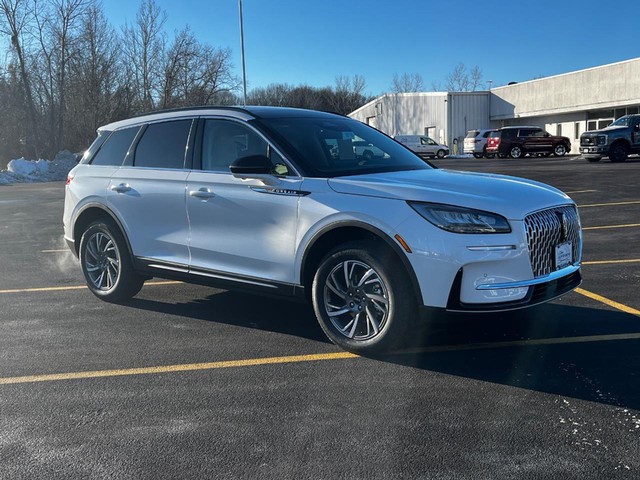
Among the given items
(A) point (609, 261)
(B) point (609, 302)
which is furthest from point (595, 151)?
(B) point (609, 302)

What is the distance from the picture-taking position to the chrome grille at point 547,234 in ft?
13.8

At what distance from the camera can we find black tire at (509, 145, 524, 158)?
38312mm

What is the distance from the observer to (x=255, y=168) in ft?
15.7

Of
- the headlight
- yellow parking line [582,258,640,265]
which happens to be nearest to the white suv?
the headlight

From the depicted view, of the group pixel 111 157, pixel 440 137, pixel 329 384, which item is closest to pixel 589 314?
pixel 329 384

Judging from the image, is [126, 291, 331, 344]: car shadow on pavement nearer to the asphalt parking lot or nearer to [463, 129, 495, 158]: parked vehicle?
the asphalt parking lot

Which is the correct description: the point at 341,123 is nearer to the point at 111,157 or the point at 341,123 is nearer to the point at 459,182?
the point at 459,182

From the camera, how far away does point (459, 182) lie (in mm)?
4617

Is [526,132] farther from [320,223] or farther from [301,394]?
[301,394]

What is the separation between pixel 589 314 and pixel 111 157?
16.2 feet

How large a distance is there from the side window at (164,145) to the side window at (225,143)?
28 centimetres

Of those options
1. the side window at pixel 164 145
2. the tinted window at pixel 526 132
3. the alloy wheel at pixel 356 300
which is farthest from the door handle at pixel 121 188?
the tinted window at pixel 526 132

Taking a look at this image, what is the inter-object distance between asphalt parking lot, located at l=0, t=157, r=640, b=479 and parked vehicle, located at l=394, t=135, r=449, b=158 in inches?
1587

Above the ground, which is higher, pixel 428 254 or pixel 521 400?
pixel 428 254
